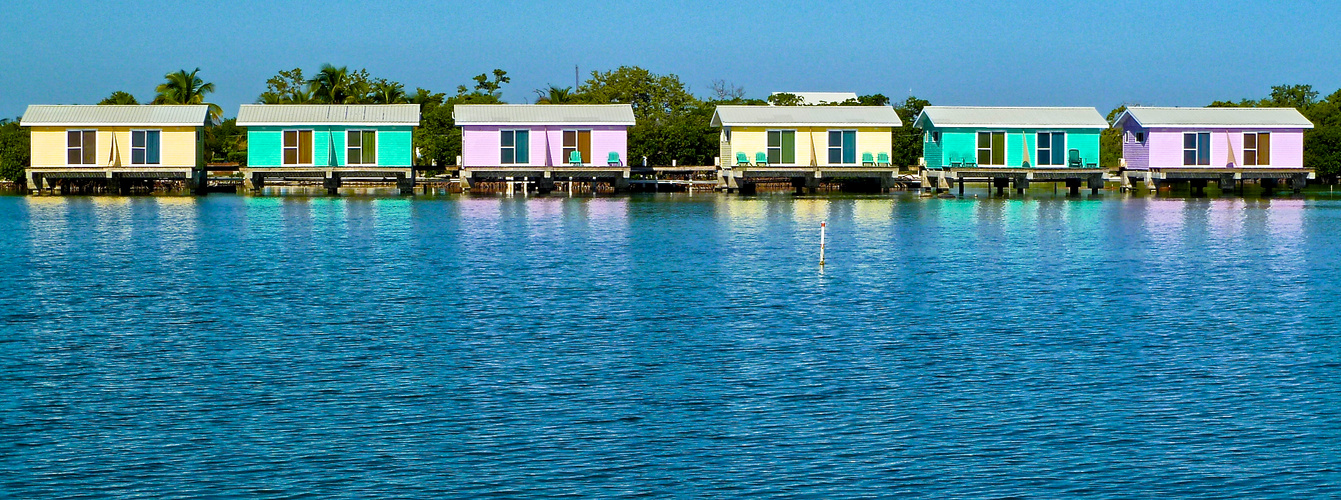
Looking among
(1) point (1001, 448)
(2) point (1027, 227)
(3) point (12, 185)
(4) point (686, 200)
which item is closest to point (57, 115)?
(3) point (12, 185)

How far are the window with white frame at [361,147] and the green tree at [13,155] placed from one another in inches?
948

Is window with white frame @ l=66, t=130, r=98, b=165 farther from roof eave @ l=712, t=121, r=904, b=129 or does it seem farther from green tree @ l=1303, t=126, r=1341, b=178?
green tree @ l=1303, t=126, r=1341, b=178

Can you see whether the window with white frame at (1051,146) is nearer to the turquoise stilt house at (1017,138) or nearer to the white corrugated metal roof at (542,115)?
the turquoise stilt house at (1017,138)

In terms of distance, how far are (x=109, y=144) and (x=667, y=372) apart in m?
57.7

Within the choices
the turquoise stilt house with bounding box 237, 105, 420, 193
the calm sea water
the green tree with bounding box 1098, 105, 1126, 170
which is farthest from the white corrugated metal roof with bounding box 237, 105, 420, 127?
the green tree with bounding box 1098, 105, 1126, 170

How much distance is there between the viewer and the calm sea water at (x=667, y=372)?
1240cm

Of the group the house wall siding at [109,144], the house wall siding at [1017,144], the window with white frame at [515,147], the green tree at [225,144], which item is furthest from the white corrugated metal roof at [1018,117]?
the green tree at [225,144]

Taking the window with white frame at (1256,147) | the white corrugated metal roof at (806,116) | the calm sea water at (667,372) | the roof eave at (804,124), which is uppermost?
the white corrugated metal roof at (806,116)

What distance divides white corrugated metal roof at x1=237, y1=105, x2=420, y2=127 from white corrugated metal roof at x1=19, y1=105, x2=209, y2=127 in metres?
2.52

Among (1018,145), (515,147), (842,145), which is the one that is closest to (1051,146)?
(1018,145)

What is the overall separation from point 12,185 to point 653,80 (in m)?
38.3

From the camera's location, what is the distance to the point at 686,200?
2640 inches

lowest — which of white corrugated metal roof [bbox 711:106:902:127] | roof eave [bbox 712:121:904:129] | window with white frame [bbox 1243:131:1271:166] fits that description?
window with white frame [bbox 1243:131:1271:166]

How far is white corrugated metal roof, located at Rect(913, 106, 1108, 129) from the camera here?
2781 inches
